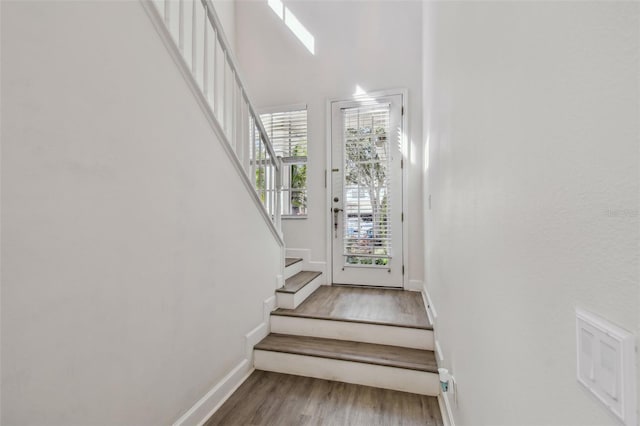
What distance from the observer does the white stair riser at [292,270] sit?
3.02 meters

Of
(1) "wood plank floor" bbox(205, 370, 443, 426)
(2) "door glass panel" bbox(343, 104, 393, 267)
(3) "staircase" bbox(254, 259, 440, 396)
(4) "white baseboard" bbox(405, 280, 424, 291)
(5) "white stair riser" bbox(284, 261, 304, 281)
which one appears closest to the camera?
(1) "wood plank floor" bbox(205, 370, 443, 426)

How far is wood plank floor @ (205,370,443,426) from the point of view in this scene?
5.36 ft

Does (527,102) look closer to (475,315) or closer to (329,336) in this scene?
(475,315)

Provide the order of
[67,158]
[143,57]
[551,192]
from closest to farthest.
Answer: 1. [551,192]
2. [67,158]
3. [143,57]

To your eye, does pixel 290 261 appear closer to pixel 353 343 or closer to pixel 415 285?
pixel 353 343

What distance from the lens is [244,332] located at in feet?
6.82

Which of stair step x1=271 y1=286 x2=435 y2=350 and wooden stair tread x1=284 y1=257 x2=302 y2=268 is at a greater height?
wooden stair tread x1=284 y1=257 x2=302 y2=268

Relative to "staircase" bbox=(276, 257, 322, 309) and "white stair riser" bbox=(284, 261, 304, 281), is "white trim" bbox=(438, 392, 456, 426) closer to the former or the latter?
"staircase" bbox=(276, 257, 322, 309)

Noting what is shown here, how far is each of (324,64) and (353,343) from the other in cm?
306

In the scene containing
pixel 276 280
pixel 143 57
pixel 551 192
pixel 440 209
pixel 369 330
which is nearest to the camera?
pixel 551 192

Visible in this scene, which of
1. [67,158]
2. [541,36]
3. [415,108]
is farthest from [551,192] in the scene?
[415,108]

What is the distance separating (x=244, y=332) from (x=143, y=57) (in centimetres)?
175

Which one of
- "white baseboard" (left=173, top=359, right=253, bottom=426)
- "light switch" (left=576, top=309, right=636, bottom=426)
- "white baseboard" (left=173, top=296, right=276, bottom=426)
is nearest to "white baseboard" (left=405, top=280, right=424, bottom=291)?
"white baseboard" (left=173, top=296, right=276, bottom=426)

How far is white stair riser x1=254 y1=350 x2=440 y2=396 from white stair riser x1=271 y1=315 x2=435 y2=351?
0.29 m
